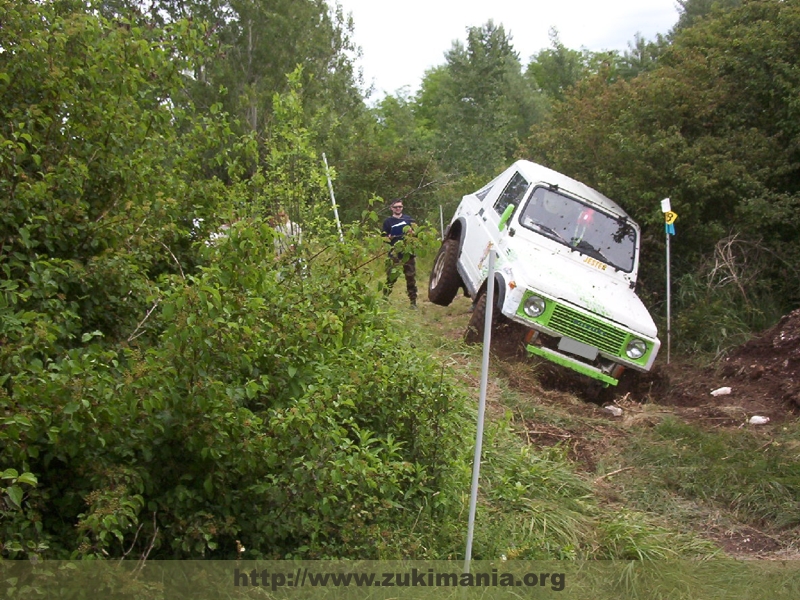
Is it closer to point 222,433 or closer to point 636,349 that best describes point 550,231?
point 636,349

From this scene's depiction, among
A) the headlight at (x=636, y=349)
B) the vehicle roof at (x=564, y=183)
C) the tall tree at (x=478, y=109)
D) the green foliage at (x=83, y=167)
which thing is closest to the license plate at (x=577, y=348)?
the headlight at (x=636, y=349)

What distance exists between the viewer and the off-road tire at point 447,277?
33.3 feet

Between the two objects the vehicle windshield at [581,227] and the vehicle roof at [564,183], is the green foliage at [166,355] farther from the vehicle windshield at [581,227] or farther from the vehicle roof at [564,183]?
the vehicle roof at [564,183]

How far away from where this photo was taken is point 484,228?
368 inches

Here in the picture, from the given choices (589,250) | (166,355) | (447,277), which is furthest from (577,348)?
(166,355)

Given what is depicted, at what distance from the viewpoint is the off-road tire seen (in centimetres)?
1016

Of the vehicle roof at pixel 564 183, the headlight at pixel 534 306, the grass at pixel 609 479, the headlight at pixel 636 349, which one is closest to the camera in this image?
the grass at pixel 609 479

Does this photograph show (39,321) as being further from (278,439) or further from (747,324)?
(747,324)

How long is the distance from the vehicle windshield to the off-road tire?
4.89ft

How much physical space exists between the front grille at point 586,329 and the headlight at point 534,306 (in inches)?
4.4

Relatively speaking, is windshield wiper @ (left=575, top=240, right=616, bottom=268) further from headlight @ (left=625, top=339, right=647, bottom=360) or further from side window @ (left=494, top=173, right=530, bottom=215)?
headlight @ (left=625, top=339, right=647, bottom=360)

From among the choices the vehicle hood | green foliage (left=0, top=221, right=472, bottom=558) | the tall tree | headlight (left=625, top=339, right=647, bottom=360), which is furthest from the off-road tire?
the tall tree

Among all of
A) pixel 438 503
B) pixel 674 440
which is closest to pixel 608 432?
pixel 674 440

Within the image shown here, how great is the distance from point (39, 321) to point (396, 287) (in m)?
9.02
